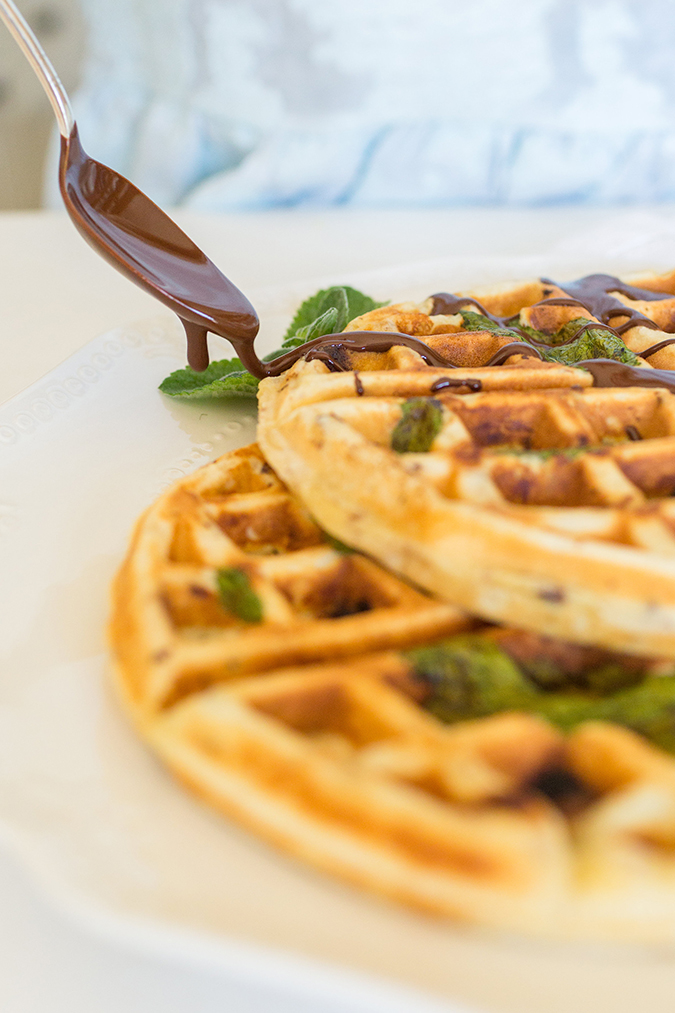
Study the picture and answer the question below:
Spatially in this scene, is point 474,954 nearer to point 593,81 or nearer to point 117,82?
point 593,81

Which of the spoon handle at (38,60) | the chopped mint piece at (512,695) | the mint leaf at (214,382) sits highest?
the spoon handle at (38,60)

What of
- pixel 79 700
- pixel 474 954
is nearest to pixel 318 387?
pixel 79 700

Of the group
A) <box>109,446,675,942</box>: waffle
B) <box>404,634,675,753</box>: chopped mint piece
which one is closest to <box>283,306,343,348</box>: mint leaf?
<box>109,446,675,942</box>: waffle

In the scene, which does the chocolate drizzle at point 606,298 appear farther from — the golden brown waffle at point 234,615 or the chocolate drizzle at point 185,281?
the golden brown waffle at point 234,615

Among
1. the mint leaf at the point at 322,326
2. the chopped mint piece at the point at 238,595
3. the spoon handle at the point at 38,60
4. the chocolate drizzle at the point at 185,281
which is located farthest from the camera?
the mint leaf at the point at 322,326

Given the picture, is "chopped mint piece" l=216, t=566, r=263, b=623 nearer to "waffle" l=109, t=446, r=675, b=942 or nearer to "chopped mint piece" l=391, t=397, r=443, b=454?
"waffle" l=109, t=446, r=675, b=942

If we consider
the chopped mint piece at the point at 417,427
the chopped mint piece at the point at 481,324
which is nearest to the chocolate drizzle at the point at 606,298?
the chopped mint piece at the point at 481,324
